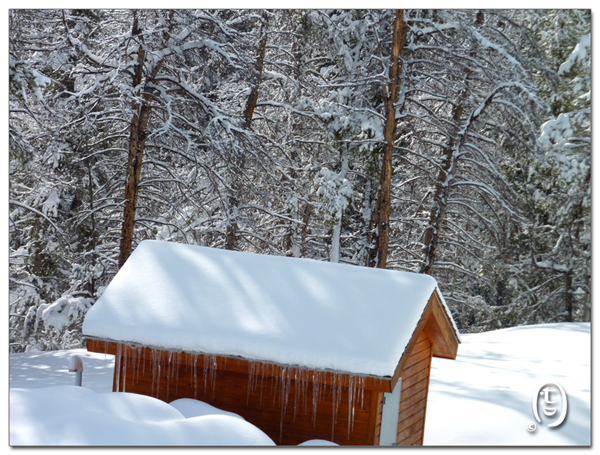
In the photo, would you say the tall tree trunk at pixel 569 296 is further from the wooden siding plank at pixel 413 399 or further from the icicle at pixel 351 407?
the icicle at pixel 351 407

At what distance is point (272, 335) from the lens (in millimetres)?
4754

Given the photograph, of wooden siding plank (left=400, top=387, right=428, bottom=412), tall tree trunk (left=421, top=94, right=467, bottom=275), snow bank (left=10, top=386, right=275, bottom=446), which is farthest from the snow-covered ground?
tall tree trunk (left=421, top=94, right=467, bottom=275)

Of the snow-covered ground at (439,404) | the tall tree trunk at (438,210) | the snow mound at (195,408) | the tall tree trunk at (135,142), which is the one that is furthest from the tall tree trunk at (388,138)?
the snow mound at (195,408)

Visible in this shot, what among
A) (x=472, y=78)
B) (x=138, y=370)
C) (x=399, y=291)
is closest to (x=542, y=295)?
(x=472, y=78)

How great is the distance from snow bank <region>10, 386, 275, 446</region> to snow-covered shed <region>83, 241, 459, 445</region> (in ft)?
1.59

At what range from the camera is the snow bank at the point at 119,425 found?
4.28 meters

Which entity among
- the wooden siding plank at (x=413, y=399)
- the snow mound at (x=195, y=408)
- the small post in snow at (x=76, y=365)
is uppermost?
the small post in snow at (x=76, y=365)

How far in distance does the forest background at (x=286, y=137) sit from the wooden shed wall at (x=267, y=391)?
321 cm

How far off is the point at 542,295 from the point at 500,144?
2370mm

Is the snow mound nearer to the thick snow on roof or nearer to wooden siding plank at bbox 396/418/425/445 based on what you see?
the thick snow on roof

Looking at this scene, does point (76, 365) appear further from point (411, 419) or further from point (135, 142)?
point (135, 142)

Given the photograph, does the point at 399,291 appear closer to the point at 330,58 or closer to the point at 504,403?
the point at 504,403

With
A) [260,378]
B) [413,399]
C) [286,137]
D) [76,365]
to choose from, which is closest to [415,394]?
[413,399]

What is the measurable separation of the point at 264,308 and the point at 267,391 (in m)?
0.73
